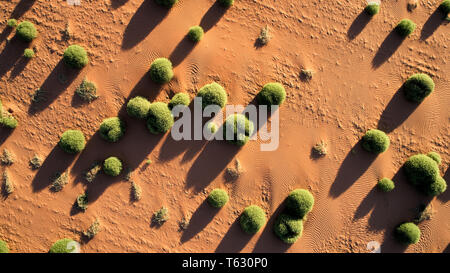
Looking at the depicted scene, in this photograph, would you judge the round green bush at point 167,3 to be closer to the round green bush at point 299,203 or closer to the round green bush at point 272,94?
the round green bush at point 272,94

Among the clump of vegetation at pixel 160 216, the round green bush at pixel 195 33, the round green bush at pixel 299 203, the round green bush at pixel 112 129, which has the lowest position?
the clump of vegetation at pixel 160 216

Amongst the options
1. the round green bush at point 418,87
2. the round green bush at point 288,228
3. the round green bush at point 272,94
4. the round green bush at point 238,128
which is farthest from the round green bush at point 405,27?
the round green bush at point 288,228

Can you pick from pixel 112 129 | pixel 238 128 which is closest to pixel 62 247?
pixel 112 129

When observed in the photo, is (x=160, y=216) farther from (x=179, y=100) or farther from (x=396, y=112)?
(x=396, y=112)

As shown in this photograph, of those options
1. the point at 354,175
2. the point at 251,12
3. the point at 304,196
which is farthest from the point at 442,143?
the point at 251,12

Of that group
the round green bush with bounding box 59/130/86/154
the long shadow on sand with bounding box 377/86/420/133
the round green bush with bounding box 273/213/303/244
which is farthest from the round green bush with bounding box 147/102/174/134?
the long shadow on sand with bounding box 377/86/420/133

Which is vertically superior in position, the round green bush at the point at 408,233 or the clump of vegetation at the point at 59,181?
the round green bush at the point at 408,233

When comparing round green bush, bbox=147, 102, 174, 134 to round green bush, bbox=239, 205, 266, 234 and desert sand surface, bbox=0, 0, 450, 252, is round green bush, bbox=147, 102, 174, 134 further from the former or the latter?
round green bush, bbox=239, 205, 266, 234

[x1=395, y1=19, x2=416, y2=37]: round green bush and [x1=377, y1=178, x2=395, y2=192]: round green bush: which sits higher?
[x1=395, y1=19, x2=416, y2=37]: round green bush
